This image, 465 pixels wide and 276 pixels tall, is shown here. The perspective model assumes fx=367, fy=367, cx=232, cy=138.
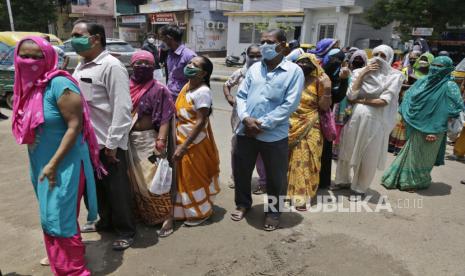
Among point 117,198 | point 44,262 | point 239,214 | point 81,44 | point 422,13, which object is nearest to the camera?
point 81,44

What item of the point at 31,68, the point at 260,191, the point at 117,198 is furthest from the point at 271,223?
the point at 31,68

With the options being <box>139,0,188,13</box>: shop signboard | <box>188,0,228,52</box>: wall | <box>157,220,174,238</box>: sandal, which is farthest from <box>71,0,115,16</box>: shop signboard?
<box>157,220,174,238</box>: sandal

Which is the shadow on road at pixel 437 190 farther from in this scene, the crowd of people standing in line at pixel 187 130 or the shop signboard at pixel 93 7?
the shop signboard at pixel 93 7

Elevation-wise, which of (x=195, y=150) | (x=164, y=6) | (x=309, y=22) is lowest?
(x=195, y=150)

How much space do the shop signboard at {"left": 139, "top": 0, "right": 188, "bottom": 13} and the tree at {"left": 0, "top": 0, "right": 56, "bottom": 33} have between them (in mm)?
7346

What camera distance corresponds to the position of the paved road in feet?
9.05

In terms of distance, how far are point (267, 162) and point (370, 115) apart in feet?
4.64

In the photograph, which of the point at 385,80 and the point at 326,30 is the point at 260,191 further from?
the point at 326,30

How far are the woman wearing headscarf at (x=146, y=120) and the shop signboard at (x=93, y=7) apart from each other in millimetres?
32673

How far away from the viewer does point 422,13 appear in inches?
625

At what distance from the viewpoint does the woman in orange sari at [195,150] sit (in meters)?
3.09

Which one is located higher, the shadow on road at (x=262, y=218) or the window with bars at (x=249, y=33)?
the window with bars at (x=249, y=33)

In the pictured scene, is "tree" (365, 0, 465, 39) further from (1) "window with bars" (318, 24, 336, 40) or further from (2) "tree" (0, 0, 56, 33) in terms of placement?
(2) "tree" (0, 0, 56, 33)

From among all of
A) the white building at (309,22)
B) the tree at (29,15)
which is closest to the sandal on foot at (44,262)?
the white building at (309,22)
